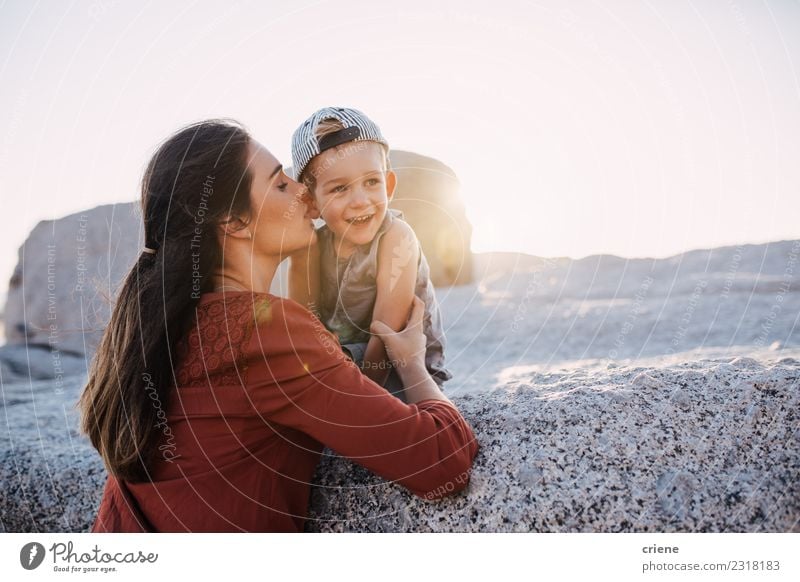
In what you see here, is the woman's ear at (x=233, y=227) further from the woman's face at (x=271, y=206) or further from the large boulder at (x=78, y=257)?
the large boulder at (x=78, y=257)

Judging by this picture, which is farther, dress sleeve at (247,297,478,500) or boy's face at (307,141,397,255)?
boy's face at (307,141,397,255)

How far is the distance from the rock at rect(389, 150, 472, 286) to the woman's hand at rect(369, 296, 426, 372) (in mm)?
2723

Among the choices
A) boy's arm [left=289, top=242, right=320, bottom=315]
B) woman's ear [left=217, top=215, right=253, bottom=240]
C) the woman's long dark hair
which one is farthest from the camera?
boy's arm [left=289, top=242, right=320, bottom=315]

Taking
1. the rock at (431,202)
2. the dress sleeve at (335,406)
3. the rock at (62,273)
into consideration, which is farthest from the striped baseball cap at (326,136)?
the rock at (62,273)

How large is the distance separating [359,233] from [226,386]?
2.42 ft

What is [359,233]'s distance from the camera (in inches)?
72.4

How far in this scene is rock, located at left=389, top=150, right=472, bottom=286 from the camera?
4582 millimetres

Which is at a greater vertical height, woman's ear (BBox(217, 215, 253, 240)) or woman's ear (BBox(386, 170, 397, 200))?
woman's ear (BBox(386, 170, 397, 200))

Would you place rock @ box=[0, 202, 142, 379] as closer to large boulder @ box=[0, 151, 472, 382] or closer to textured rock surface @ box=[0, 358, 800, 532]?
large boulder @ box=[0, 151, 472, 382]

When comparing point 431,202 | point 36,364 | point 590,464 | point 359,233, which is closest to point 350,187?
point 359,233

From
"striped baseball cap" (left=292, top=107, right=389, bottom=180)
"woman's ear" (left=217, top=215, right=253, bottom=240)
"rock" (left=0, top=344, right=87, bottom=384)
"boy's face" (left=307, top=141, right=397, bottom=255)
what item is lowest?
"rock" (left=0, top=344, right=87, bottom=384)

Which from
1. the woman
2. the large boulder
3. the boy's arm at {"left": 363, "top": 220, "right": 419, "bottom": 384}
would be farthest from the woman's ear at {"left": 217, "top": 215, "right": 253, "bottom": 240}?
the large boulder

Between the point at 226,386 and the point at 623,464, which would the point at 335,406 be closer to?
the point at 226,386
